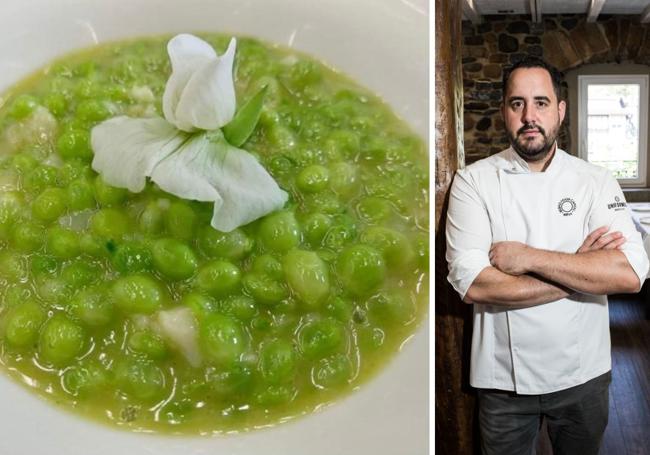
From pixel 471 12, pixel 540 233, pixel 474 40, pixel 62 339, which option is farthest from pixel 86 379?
pixel 474 40

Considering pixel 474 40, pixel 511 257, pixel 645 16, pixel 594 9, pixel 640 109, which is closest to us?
pixel 511 257

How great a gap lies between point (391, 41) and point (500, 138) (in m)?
3.70

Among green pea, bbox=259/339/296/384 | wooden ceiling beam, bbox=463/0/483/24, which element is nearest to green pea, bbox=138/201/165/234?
green pea, bbox=259/339/296/384

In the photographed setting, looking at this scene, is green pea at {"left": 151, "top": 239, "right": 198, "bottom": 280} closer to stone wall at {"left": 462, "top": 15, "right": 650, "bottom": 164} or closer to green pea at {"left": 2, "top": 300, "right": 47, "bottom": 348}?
green pea at {"left": 2, "top": 300, "right": 47, "bottom": 348}

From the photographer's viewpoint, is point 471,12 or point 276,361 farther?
point 471,12

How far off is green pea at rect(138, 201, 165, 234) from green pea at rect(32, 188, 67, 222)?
0.12 m

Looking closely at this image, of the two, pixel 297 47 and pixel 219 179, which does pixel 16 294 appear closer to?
pixel 219 179

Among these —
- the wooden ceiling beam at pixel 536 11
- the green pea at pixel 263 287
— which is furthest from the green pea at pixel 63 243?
the wooden ceiling beam at pixel 536 11

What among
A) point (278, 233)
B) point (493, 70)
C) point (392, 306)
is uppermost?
point (493, 70)

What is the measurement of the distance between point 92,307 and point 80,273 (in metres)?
0.05

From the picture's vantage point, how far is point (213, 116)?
780mm

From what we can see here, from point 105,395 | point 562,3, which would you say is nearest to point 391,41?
point 105,395

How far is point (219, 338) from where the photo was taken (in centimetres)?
79

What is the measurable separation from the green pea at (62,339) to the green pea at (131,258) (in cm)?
9
